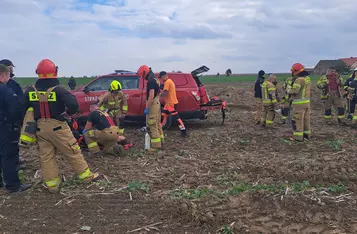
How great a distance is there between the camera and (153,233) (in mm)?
4156

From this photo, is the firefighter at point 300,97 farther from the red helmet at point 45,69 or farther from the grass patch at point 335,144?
the red helmet at point 45,69

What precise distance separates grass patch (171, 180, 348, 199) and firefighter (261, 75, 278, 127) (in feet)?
17.3

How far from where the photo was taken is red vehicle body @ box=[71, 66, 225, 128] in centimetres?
1038

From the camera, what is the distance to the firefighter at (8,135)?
5.33 metres

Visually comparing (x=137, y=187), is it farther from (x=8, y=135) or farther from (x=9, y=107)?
(x=9, y=107)

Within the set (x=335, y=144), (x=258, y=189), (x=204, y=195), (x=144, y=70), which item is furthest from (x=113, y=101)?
(x=335, y=144)

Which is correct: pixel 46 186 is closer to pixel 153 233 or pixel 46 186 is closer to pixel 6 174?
pixel 6 174

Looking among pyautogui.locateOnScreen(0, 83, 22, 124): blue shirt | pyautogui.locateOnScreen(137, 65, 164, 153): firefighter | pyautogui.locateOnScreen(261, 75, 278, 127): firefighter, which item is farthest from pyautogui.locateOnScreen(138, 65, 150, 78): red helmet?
pyautogui.locateOnScreen(261, 75, 278, 127): firefighter

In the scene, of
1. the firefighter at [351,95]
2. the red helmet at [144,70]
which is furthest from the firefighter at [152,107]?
the firefighter at [351,95]

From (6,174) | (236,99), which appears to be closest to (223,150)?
(6,174)

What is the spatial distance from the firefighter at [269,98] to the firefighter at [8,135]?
7333mm

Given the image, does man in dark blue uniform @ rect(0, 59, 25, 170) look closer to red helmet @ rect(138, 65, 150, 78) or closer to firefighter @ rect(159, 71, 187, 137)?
red helmet @ rect(138, 65, 150, 78)

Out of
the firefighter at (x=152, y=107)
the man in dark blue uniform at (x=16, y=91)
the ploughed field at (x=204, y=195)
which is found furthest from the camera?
the firefighter at (x=152, y=107)

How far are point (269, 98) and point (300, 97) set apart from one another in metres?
1.85
